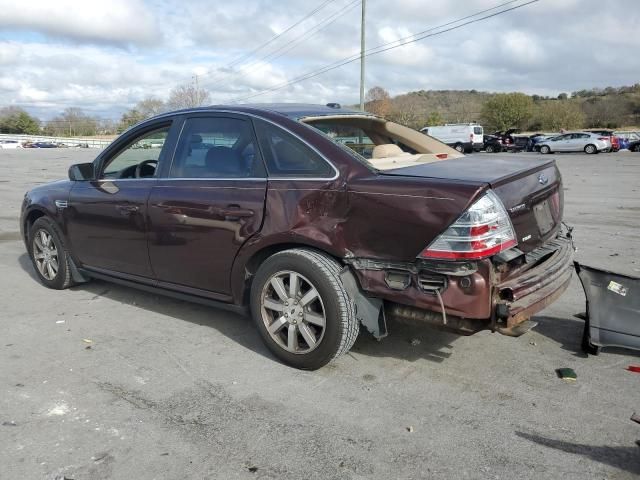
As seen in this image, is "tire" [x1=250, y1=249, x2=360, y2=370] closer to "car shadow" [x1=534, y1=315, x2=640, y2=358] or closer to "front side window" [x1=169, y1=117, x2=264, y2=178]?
"front side window" [x1=169, y1=117, x2=264, y2=178]

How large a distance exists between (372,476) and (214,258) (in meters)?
2.01

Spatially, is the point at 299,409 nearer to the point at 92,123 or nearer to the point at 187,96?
the point at 187,96

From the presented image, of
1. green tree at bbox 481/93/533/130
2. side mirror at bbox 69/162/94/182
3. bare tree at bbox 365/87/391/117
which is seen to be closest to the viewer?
side mirror at bbox 69/162/94/182

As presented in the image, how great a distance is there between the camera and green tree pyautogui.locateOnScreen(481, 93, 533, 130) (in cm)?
7281

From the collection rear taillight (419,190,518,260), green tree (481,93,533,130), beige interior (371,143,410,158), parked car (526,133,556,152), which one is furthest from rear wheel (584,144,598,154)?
green tree (481,93,533,130)

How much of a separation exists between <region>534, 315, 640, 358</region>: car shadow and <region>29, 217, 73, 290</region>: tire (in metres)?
4.39

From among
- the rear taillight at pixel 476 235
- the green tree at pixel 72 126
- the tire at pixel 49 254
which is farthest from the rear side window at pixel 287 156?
the green tree at pixel 72 126

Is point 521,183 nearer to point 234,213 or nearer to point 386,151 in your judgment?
point 386,151

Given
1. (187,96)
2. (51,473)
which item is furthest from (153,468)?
(187,96)

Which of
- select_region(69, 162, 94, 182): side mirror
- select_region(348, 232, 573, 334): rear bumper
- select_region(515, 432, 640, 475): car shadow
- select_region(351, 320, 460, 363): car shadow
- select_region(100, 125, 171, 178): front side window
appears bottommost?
select_region(515, 432, 640, 475): car shadow

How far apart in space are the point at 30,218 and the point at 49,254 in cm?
54

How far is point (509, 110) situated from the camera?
73000mm

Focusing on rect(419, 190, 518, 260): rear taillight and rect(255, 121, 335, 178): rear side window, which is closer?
rect(419, 190, 518, 260): rear taillight

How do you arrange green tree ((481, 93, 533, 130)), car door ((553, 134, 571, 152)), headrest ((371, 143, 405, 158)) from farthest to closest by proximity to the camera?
green tree ((481, 93, 533, 130))
car door ((553, 134, 571, 152))
headrest ((371, 143, 405, 158))
